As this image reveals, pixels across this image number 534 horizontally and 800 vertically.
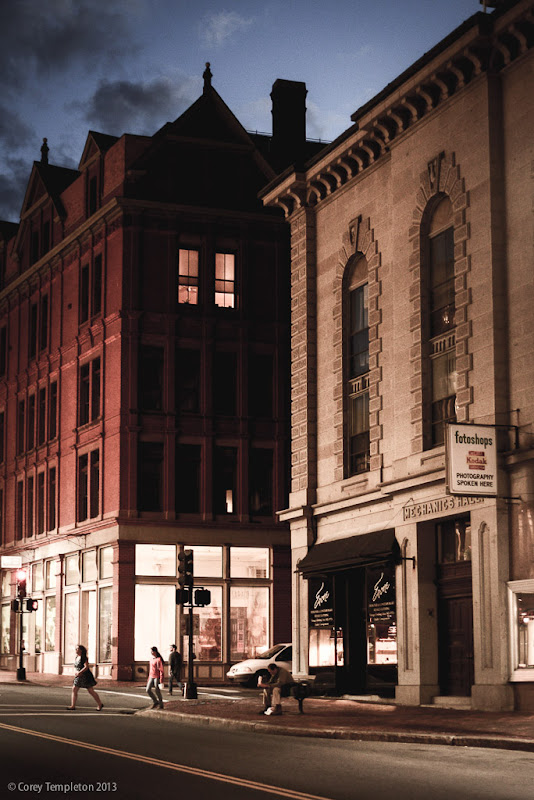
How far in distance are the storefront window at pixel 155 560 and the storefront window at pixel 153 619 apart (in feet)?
1.90

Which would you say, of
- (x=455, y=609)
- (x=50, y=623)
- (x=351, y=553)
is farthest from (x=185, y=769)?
(x=50, y=623)

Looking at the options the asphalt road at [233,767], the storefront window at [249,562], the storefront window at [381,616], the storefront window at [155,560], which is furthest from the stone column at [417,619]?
the storefront window at [249,562]

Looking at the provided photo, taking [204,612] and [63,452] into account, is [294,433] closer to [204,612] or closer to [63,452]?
[204,612]

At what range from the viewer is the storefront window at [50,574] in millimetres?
54344

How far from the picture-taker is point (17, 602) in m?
48.7

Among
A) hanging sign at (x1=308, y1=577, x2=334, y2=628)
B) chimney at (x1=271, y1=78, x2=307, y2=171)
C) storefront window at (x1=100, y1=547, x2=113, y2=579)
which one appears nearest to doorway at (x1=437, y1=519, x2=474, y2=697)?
hanging sign at (x1=308, y1=577, x2=334, y2=628)

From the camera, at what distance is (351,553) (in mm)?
32875

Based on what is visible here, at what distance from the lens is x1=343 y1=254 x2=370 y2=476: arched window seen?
3412cm

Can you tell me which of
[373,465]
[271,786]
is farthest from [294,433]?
[271,786]

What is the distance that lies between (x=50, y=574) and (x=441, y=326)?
30.0 m

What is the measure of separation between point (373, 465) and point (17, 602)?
2134cm

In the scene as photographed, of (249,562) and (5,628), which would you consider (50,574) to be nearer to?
(5,628)

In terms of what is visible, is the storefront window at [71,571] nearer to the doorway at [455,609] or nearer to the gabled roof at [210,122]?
the gabled roof at [210,122]

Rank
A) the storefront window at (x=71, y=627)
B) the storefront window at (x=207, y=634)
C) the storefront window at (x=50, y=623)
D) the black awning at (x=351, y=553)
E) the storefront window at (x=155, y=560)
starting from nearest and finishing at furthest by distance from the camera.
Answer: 1. the black awning at (x=351, y=553)
2. the storefront window at (x=207, y=634)
3. the storefront window at (x=155, y=560)
4. the storefront window at (x=71, y=627)
5. the storefront window at (x=50, y=623)
